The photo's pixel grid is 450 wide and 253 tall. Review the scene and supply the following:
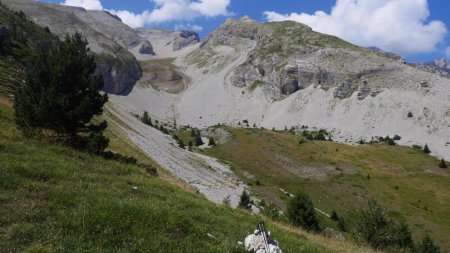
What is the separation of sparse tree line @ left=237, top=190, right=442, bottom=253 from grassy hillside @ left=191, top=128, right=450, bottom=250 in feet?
37.0

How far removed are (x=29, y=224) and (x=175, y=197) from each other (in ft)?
24.8

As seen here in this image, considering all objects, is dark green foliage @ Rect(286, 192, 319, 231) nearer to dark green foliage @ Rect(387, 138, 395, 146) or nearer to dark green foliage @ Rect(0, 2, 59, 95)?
dark green foliage @ Rect(0, 2, 59, 95)

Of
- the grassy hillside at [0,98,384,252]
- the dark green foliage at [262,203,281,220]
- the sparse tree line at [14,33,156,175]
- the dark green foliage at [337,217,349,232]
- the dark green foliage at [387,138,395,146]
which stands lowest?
the dark green foliage at [337,217,349,232]

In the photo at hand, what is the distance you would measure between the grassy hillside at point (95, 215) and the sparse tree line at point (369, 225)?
11873mm

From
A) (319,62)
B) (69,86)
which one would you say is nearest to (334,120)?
(319,62)

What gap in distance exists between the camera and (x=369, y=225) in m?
33.7

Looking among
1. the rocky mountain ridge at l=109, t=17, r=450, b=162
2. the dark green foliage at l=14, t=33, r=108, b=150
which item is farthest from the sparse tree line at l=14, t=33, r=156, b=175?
the rocky mountain ridge at l=109, t=17, r=450, b=162

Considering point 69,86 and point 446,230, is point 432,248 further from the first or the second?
point 69,86

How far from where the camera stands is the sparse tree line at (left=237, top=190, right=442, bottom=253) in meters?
31.6

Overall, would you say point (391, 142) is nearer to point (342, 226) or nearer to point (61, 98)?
point (342, 226)

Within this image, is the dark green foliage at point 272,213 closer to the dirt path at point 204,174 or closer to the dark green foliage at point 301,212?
the dark green foliage at point 301,212

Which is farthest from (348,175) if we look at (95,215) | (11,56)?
(95,215)

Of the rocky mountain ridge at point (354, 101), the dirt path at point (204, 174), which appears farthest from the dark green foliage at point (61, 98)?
the rocky mountain ridge at point (354, 101)

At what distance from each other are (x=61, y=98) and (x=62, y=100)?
0.67 feet
